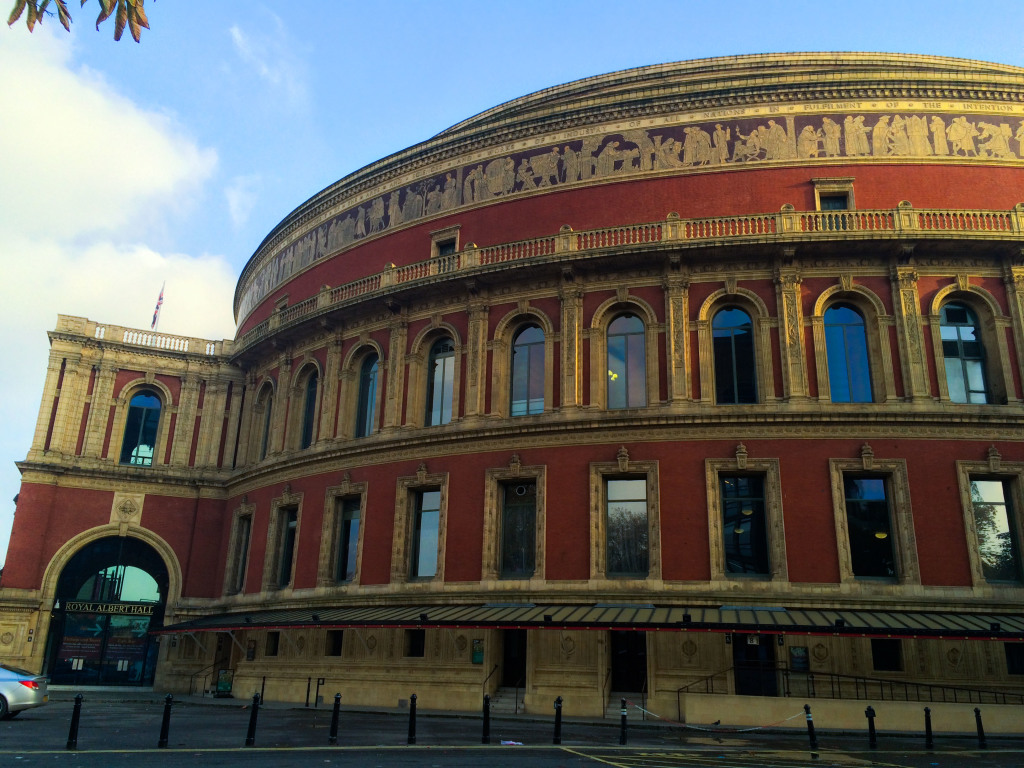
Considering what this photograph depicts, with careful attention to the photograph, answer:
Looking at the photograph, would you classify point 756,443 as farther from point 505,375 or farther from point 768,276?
point 505,375

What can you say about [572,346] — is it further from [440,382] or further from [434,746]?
[434,746]

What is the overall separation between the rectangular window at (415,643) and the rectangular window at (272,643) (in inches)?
269

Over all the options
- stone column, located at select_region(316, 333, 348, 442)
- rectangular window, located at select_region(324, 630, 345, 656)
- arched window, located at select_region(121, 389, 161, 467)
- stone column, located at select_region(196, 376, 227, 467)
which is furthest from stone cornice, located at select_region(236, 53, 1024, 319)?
rectangular window, located at select_region(324, 630, 345, 656)

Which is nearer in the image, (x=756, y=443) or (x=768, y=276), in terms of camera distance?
(x=756, y=443)

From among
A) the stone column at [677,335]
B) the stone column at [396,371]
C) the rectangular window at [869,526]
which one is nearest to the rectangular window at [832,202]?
the stone column at [677,335]

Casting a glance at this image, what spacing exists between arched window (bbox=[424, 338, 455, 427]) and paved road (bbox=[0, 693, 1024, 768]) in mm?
11149

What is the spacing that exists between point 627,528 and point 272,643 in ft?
48.9

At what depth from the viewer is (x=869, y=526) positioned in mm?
24297

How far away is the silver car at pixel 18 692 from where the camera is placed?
63.2 ft

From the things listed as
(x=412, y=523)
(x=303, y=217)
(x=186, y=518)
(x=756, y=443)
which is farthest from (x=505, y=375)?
(x=186, y=518)

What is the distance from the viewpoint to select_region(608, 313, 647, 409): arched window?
2728 centimetres

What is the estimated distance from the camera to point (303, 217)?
3978 cm

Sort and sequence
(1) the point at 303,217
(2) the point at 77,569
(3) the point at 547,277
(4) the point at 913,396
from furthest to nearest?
(1) the point at 303,217 → (2) the point at 77,569 → (3) the point at 547,277 → (4) the point at 913,396

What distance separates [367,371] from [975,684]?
22.9 meters
